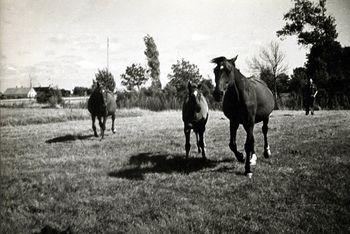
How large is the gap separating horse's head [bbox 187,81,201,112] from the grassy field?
1464 mm

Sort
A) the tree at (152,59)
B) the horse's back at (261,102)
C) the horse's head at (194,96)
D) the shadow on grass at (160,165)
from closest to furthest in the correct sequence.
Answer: the shadow on grass at (160,165) < the horse's head at (194,96) < the horse's back at (261,102) < the tree at (152,59)

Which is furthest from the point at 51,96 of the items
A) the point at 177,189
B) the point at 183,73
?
the point at 177,189

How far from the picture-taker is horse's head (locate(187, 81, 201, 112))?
8.57 meters

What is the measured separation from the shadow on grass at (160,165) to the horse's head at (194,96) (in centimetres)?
146

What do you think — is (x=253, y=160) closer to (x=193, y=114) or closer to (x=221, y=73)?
(x=193, y=114)

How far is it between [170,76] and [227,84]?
47.3 metres

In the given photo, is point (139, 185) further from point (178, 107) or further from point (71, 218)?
point (178, 107)

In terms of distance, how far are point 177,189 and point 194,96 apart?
2.98 m

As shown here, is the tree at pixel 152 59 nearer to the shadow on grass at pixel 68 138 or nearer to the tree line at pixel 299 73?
the tree line at pixel 299 73

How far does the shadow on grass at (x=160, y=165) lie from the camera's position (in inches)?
306

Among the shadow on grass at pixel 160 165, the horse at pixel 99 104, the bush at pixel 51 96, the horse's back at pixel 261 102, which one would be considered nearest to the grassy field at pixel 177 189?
A: the shadow on grass at pixel 160 165

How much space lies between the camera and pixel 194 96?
861 centimetres

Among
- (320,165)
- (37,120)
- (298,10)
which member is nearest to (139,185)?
(320,165)

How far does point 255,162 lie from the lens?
809cm
